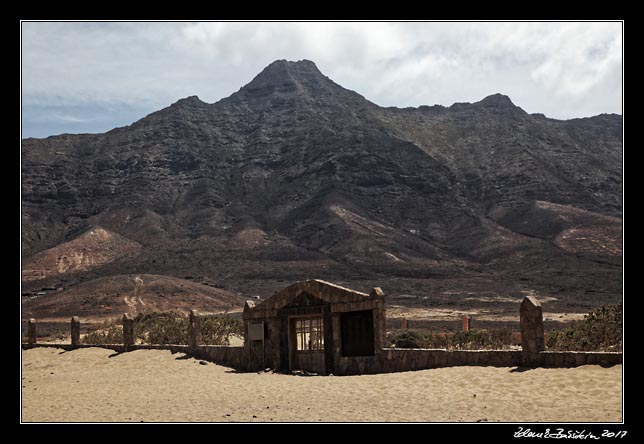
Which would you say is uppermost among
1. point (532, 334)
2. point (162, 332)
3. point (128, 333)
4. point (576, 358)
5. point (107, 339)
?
point (532, 334)

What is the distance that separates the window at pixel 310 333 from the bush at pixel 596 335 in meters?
6.56

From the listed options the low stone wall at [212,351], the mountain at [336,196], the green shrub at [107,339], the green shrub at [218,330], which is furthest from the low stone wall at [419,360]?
the mountain at [336,196]

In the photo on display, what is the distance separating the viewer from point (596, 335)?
783 inches

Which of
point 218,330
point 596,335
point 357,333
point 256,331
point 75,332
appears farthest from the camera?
point 218,330

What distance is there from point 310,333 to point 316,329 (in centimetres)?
36

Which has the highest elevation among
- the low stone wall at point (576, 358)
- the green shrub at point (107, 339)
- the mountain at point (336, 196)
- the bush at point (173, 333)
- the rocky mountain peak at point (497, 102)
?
the rocky mountain peak at point (497, 102)

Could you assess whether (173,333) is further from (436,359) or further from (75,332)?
(436,359)

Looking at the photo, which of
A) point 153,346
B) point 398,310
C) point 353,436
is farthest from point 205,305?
point 353,436

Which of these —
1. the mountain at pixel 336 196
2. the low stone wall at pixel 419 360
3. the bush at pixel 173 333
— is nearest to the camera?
the low stone wall at pixel 419 360

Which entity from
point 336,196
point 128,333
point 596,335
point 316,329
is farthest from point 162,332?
point 336,196

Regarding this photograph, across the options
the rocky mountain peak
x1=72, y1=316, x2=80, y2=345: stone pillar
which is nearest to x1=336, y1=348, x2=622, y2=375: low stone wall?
x1=72, y1=316, x2=80, y2=345: stone pillar

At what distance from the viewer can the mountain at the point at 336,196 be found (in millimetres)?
→ 81750

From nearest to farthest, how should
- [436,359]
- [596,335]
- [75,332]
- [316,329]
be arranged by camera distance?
[436,359] < [596,335] < [316,329] < [75,332]

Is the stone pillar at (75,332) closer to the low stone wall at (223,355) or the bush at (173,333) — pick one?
the bush at (173,333)
